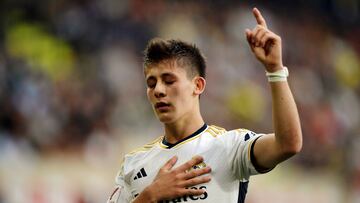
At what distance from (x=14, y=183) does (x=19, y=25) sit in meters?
2.42

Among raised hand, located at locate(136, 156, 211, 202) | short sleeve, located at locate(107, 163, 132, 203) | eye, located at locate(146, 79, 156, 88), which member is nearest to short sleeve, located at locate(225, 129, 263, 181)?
raised hand, located at locate(136, 156, 211, 202)

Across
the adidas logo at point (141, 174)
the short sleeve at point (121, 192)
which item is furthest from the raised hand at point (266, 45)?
the short sleeve at point (121, 192)

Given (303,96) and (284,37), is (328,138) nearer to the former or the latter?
(303,96)

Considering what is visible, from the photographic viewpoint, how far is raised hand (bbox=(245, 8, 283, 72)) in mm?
2947

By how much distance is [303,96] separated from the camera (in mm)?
11398

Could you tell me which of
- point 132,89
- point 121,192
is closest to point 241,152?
point 121,192

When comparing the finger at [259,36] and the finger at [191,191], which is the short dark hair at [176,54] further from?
the finger at [259,36]

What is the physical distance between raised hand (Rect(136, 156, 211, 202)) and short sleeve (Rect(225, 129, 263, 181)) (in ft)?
0.43

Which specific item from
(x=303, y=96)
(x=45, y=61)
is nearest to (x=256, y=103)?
(x=303, y=96)

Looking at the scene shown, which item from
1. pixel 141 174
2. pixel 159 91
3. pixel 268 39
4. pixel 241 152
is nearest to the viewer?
pixel 268 39

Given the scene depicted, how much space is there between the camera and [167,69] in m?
3.72

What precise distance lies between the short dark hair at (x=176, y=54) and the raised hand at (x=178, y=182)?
1.88ft

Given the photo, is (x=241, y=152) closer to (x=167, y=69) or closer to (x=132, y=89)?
(x=167, y=69)

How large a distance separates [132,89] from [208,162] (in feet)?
21.6
